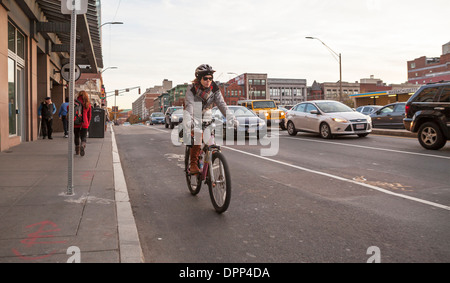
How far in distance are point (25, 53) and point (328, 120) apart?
12.2 meters

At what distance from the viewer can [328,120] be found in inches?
606

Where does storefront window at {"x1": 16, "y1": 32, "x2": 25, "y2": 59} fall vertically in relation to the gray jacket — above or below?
above

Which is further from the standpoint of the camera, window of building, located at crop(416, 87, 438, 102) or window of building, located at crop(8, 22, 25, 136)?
window of building, located at crop(8, 22, 25, 136)

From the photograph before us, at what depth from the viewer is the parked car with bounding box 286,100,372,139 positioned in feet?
49.4

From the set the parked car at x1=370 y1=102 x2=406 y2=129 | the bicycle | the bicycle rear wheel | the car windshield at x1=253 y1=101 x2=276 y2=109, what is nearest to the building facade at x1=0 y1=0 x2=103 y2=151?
the bicycle rear wheel

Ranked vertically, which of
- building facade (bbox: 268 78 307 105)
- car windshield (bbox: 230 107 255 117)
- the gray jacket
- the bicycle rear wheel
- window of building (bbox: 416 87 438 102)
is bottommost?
the bicycle rear wheel

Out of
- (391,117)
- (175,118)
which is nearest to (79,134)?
(391,117)

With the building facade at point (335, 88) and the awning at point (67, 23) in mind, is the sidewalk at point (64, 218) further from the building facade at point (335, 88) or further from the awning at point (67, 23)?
the building facade at point (335, 88)

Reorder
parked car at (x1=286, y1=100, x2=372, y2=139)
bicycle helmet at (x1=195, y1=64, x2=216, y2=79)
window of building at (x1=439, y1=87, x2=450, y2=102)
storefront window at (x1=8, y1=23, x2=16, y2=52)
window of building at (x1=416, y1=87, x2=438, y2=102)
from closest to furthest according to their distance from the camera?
bicycle helmet at (x1=195, y1=64, x2=216, y2=79) < window of building at (x1=439, y1=87, x2=450, y2=102) < window of building at (x1=416, y1=87, x2=438, y2=102) < storefront window at (x1=8, y1=23, x2=16, y2=52) < parked car at (x1=286, y1=100, x2=372, y2=139)

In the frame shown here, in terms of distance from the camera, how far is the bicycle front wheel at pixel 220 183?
15.6 feet

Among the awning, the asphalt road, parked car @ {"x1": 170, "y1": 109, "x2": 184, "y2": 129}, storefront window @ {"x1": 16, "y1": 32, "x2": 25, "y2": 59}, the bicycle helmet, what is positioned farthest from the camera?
parked car @ {"x1": 170, "y1": 109, "x2": 184, "y2": 129}

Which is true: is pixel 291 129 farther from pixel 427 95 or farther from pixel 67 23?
pixel 67 23

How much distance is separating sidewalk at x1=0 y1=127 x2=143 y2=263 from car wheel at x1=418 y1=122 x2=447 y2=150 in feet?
28.9

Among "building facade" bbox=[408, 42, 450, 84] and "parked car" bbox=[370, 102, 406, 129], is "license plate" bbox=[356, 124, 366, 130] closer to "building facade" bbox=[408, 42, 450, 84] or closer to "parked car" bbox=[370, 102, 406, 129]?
"parked car" bbox=[370, 102, 406, 129]
